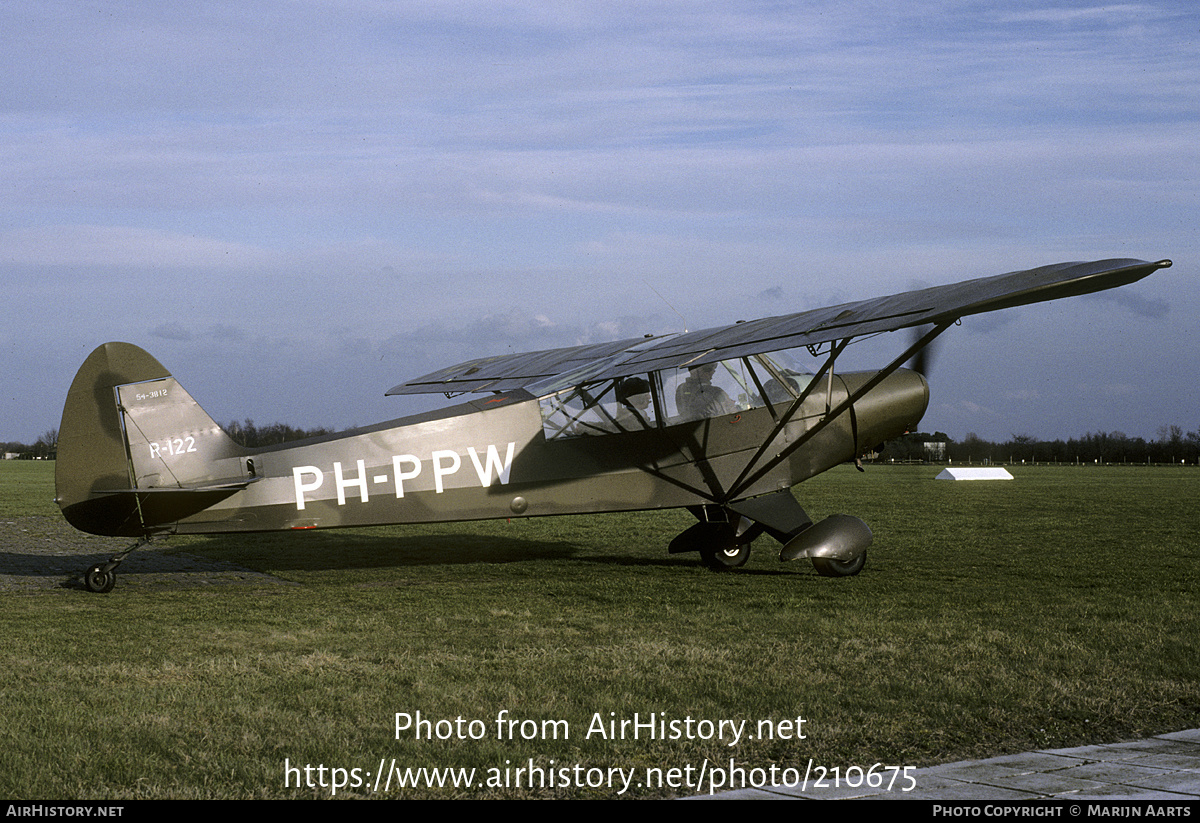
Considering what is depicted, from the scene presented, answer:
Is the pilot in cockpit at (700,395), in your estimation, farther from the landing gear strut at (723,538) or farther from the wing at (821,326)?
the landing gear strut at (723,538)

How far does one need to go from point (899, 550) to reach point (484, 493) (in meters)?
6.22

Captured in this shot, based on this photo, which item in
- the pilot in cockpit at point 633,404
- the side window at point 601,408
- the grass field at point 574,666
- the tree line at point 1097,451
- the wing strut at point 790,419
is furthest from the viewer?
the tree line at point 1097,451

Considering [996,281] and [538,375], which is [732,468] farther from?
[996,281]

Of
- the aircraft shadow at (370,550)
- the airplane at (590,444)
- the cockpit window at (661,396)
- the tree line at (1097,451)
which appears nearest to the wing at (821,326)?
the airplane at (590,444)

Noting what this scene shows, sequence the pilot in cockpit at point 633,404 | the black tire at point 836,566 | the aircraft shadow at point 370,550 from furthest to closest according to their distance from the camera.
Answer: the aircraft shadow at point 370,550 → the pilot in cockpit at point 633,404 → the black tire at point 836,566

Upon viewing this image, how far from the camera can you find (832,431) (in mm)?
12148

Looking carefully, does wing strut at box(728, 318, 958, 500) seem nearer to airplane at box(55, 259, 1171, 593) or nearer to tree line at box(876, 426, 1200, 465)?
airplane at box(55, 259, 1171, 593)

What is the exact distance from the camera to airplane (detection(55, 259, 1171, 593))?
990 cm

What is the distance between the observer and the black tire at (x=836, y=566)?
11.0 m

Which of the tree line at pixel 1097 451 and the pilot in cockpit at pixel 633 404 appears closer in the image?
the pilot in cockpit at pixel 633 404

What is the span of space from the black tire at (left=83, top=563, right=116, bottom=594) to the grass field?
14 cm

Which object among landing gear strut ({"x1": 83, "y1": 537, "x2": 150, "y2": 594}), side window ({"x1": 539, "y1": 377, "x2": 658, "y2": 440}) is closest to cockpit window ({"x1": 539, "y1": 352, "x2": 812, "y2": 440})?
side window ({"x1": 539, "y1": 377, "x2": 658, "y2": 440})

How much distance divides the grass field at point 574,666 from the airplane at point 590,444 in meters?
0.76
